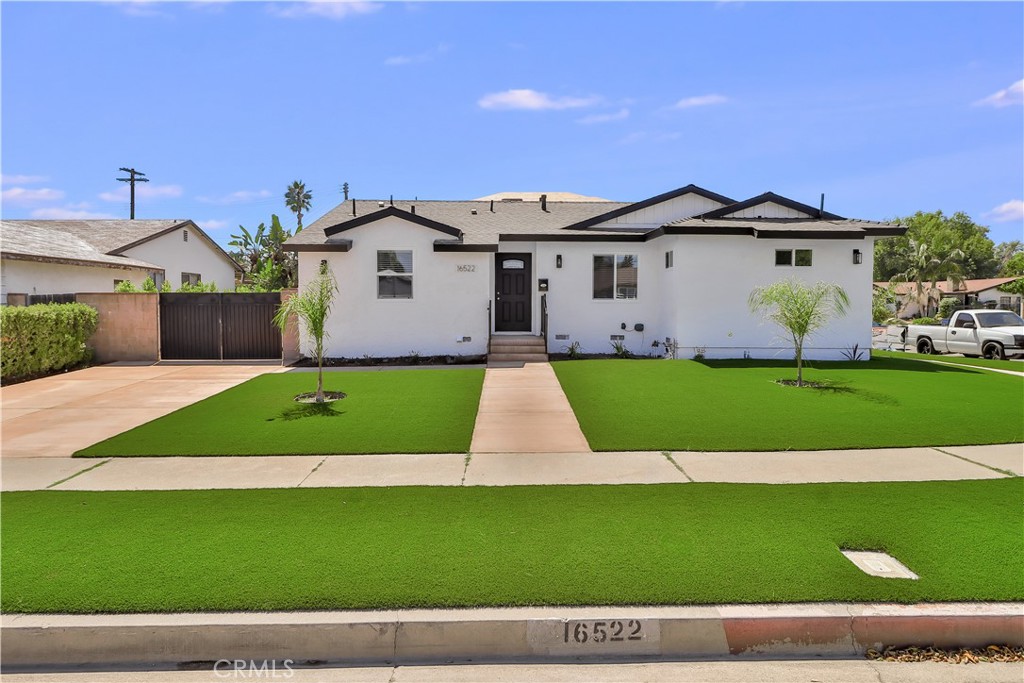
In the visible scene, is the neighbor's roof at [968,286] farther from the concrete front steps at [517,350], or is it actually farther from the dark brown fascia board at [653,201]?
the concrete front steps at [517,350]

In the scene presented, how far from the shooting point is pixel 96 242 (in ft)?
84.1

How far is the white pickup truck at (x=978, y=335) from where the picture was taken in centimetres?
1917

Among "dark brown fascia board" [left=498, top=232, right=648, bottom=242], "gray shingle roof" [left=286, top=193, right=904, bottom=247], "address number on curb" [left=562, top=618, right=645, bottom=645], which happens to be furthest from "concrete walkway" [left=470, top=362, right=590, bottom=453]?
"gray shingle roof" [left=286, top=193, right=904, bottom=247]

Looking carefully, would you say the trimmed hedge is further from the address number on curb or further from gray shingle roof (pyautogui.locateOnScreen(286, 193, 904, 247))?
the address number on curb

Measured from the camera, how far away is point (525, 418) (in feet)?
32.0

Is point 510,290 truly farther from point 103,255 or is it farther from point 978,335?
point 103,255

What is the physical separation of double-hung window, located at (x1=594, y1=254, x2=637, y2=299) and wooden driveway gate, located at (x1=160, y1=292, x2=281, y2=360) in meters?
9.13

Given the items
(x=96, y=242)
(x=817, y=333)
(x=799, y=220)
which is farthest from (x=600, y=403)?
(x=96, y=242)

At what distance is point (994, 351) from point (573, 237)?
14482mm

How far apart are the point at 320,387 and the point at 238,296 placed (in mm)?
7873

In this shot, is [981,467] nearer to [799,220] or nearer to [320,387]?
[320,387]

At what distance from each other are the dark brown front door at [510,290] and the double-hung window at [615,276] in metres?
2.06

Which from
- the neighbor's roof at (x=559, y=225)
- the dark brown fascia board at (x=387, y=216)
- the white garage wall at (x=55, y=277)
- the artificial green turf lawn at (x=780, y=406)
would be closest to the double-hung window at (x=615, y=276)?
the neighbor's roof at (x=559, y=225)

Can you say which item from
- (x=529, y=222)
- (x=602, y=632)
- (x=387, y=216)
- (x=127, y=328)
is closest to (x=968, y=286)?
(x=529, y=222)
